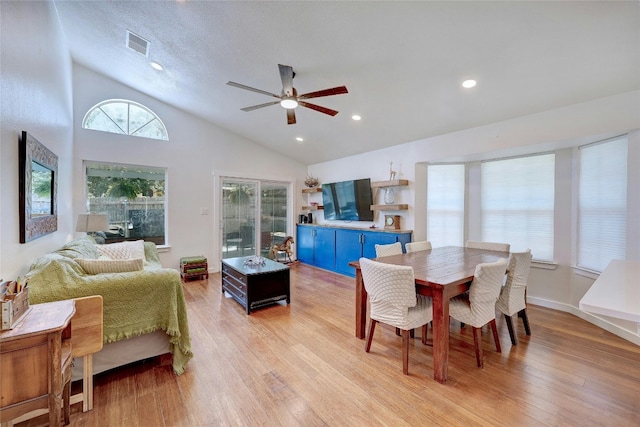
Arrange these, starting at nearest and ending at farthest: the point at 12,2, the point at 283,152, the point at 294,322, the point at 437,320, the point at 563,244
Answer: the point at 12,2 < the point at 437,320 < the point at 294,322 < the point at 563,244 < the point at 283,152

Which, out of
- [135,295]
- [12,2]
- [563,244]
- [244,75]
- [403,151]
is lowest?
[135,295]

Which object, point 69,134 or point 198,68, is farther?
point 69,134

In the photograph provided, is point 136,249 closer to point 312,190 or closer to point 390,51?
point 312,190

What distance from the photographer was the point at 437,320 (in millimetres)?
2053

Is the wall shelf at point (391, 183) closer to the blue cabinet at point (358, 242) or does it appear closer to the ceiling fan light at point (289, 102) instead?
the blue cabinet at point (358, 242)

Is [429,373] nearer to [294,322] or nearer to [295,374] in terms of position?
[295,374]

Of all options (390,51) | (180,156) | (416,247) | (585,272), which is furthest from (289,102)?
(585,272)

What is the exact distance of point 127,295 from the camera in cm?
203

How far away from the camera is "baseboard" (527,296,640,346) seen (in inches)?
103

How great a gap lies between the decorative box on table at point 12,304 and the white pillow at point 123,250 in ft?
7.50

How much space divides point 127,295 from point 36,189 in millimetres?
1293

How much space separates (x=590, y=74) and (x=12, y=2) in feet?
15.4

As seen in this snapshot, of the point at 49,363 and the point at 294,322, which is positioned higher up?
the point at 49,363

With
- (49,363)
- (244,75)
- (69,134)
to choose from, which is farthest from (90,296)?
(69,134)
